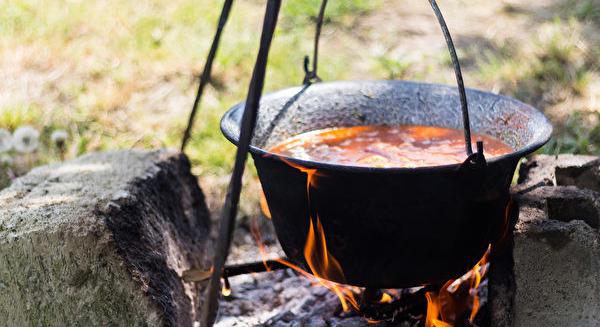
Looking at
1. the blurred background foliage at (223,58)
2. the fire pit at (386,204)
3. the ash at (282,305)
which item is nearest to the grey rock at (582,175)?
the fire pit at (386,204)

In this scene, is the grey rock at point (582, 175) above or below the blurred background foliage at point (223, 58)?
below

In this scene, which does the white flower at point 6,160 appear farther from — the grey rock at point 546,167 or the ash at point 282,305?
the grey rock at point 546,167

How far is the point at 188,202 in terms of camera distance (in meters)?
2.85

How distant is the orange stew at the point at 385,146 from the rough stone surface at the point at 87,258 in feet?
1.78

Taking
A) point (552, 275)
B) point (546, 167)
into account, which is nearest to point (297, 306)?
point (552, 275)

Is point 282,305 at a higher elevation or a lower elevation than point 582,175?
lower

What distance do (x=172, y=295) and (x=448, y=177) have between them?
1.05 metres

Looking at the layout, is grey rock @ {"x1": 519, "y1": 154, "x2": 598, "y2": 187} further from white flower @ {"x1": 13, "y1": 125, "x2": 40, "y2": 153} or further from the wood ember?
white flower @ {"x1": 13, "y1": 125, "x2": 40, "y2": 153}

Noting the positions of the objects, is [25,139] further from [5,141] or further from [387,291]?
[387,291]

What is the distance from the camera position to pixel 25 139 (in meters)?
3.57

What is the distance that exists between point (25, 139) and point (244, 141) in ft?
7.76

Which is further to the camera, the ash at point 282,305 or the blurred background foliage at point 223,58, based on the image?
the blurred background foliage at point 223,58

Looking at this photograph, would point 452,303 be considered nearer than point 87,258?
No

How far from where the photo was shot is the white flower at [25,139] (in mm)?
3551
